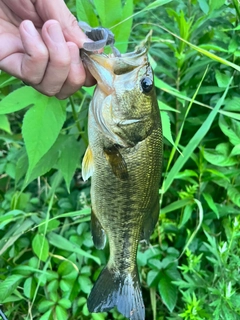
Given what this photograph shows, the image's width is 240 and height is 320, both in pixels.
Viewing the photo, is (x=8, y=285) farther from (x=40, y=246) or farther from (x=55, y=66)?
(x=55, y=66)

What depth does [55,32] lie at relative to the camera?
0.82 m

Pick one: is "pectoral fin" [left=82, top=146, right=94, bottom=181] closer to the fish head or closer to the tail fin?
the fish head

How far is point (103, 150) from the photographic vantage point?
97 cm

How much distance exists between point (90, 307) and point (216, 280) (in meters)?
0.47

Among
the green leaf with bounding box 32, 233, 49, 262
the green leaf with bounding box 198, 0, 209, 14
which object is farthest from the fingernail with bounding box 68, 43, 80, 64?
the green leaf with bounding box 32, 233, 49, 262

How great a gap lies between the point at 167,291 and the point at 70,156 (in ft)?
2.07

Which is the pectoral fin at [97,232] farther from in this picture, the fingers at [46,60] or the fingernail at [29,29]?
the fingernail at [29,29]

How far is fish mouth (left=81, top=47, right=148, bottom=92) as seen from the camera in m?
0.85

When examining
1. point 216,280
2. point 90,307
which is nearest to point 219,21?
point 216,280

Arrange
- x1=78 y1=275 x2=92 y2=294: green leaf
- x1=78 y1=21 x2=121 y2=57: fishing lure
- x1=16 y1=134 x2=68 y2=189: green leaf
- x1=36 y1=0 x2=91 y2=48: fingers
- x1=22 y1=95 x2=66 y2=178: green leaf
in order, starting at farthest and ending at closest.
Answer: x1=78 y1=275 x2=92 y2=294: green leaf, x1=16 y1=134 x2=68 y2=189: green leaf, x1=22 y1=95 x2=66 y2=178: green leaf, x1=36 y1=0 x2=91 y2=48: fingers, x1=78 y1=21 x2=121 y2=57: fishing lure

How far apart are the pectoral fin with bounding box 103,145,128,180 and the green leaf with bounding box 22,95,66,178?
0.19 meters

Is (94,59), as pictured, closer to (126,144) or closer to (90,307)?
(126,144)

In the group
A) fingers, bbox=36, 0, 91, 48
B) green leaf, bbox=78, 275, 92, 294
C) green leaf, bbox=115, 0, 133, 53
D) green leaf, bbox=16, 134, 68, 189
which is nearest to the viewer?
fingers, bbox=36, 0, 91, 48

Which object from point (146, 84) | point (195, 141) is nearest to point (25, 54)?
point (146, 84)
